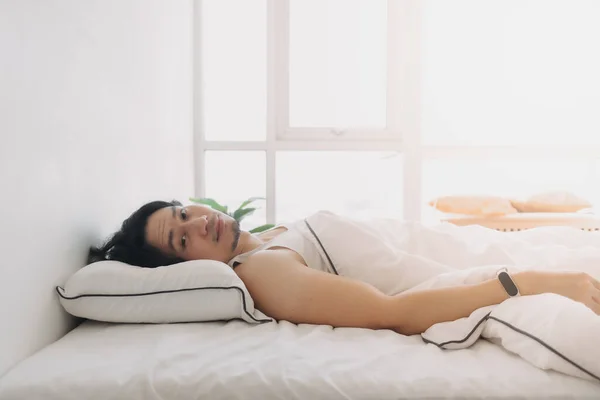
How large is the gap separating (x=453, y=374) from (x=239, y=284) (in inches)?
22.6

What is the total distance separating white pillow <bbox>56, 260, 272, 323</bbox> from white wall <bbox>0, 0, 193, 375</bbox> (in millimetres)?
72

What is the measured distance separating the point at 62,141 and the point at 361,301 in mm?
837

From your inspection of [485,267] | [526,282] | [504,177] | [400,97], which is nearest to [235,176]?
[400,97]

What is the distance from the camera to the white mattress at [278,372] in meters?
1.04

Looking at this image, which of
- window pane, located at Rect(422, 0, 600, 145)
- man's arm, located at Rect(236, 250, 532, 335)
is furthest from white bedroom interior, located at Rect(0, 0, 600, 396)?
man's arm, located at Rect(236, 250, 532, 335)

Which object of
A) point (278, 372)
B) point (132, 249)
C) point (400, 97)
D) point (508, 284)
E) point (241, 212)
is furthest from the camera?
point (400, 97)

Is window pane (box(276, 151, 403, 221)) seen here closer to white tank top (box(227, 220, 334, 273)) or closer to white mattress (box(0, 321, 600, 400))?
white tank top (box(227, 220, 334, 273))

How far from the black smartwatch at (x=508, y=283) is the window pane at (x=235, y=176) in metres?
2.22

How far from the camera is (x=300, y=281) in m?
1.41

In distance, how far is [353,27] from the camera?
11.3 feet

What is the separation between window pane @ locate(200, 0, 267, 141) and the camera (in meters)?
3.44

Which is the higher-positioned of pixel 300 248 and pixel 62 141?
pixel 62 141

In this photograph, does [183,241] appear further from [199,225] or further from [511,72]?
[511,72]

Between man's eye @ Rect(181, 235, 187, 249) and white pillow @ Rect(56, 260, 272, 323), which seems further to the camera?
man's eye @ Rect(181, 235, 187, 249)
